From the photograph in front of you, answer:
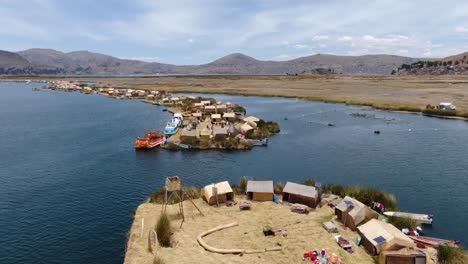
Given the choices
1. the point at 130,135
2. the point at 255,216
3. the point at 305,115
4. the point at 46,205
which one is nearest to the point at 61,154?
the point at 130,135

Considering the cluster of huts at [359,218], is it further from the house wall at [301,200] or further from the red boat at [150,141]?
the red boat at [150,141]

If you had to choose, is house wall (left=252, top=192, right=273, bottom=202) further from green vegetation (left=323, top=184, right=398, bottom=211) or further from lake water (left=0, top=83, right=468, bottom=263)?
lake water (left=0, top=83, right=468, bottom=263)

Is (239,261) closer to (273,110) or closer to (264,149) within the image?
(264,149)

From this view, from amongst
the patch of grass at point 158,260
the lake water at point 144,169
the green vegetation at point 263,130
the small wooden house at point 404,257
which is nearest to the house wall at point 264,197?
Result: the lake water at point 144,169

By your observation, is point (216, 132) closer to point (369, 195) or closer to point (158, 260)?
point (369, 195)

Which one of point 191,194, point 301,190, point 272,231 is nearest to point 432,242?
point 301,190
